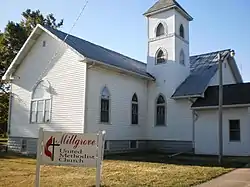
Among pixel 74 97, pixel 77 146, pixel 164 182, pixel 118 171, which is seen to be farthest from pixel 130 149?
pixel 77 146

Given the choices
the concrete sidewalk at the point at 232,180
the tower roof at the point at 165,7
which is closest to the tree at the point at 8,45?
the tower roof at the point at 165,7

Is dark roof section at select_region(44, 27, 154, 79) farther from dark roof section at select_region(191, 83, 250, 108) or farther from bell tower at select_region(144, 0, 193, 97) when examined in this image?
dark roof section at select_region(191, 83, 250, 108)

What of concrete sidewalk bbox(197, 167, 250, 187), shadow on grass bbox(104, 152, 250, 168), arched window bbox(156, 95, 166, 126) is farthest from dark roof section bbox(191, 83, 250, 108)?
concrete sidewalk bbox(197, 167, 250, 187)

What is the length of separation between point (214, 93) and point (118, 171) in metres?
11.8

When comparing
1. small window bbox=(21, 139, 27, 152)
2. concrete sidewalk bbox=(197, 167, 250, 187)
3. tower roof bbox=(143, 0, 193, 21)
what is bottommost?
concrete sidewalk bbox=(197, 167, 250, 187)

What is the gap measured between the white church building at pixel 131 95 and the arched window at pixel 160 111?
0.24 ft

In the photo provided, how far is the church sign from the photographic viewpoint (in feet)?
22.9

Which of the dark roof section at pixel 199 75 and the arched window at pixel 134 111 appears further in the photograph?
the arched window at pixel 134 111

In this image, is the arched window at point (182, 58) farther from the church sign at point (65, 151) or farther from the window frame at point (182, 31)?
the church sign at point (65, 151)

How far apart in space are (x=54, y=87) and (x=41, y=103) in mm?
1717

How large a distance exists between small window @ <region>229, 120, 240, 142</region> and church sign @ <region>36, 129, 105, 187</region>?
14121mm

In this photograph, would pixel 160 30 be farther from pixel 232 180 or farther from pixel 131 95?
pixel 232 180

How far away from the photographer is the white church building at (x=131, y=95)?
18641mm

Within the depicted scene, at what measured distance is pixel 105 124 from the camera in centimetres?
1908
